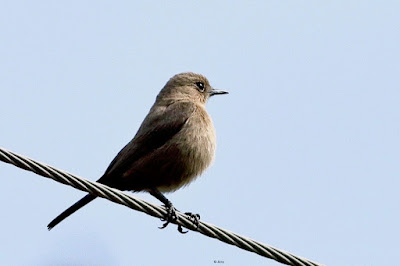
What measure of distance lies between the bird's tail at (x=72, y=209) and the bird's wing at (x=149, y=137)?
338mm

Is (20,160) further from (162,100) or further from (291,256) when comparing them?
(162,100)

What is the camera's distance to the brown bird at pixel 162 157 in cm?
889

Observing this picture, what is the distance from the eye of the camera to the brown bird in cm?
889

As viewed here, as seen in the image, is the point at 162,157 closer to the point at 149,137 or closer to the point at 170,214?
the point at 149,137

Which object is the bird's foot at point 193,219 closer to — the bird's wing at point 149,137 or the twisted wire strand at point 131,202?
the twisted wire strand at point 131,202

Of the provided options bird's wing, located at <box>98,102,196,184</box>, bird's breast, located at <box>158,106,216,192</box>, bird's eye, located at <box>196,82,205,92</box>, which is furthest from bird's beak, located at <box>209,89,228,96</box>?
bird's breast, located at <box>158,106,216,192</box>

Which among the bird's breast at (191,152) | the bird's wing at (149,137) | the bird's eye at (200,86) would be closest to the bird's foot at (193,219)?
the bird's breast at (191,152)

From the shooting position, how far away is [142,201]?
6.43 meters

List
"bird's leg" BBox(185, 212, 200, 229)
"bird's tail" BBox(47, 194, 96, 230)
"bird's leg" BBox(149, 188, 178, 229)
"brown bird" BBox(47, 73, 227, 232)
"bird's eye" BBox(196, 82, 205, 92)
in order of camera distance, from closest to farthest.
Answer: "bird's leg" BBox(185, 212, 200, 229) → "bird's leg" BBox(149, 188, 178, 229) → "bird's tail" BBox(47, 194, 96, 230) → "brown bird" BBox(47, 73, 227, 232) → "bird's eye" BBox(196, 82, 205, 92)

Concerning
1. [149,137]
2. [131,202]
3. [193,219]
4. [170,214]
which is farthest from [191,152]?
[131,202]

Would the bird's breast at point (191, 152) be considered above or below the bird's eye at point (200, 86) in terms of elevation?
below

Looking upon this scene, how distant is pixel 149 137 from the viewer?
9.15 metres

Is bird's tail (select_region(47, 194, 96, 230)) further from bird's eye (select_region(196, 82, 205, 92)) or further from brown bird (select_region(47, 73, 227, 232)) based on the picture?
bird's eye (select_region(196, 82, 205, 92))

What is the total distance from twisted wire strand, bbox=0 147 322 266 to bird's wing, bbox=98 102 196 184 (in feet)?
6.98
